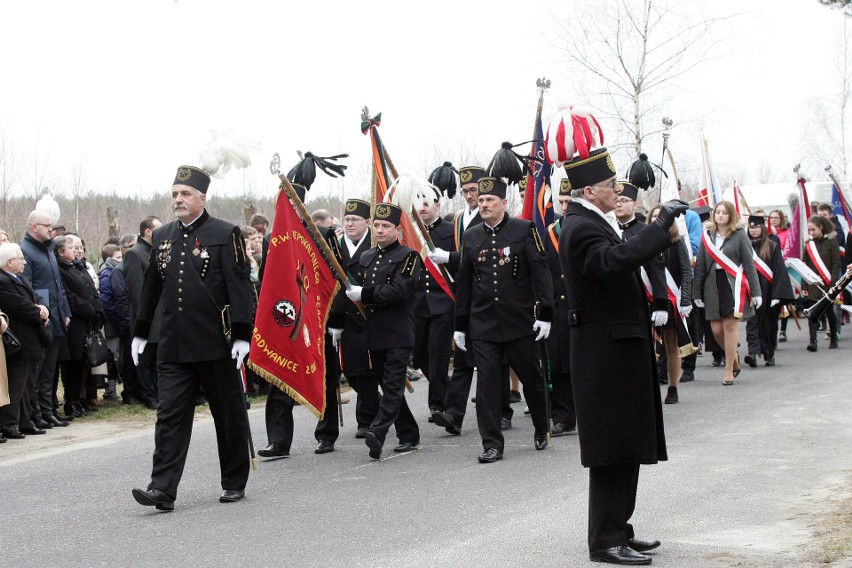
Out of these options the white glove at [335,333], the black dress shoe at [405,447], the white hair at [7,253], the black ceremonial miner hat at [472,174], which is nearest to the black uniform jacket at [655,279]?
the black ceremonial miner hat at [472,174]

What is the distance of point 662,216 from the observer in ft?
18.1

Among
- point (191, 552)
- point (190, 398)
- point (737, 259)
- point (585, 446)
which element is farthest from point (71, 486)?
point (737, 259)

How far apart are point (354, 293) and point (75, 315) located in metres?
4.29

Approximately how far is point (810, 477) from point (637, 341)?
8.77 feet

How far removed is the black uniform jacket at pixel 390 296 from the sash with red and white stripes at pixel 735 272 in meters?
5.54

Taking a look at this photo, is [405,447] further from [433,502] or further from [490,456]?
[433,502]

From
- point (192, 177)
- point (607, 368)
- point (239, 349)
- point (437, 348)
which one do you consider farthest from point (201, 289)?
point (437, 348)

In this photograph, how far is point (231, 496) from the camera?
7656 mm

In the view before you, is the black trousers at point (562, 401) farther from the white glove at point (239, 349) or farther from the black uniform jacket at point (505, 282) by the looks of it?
the white glove at point (239, 349)

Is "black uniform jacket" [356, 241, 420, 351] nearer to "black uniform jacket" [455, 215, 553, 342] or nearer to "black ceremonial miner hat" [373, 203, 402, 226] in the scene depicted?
"black ceremonial miner hat" [373, 203, 402, 226]

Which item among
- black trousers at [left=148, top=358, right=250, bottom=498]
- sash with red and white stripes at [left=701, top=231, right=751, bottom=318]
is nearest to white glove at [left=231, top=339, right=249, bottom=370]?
black trousers at [left=148, top=358, right=250, bottom=498]

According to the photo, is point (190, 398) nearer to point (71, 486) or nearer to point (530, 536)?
point (71, 486)

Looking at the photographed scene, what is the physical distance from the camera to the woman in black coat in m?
12.4

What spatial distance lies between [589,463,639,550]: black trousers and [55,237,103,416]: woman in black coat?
7.94 meters
